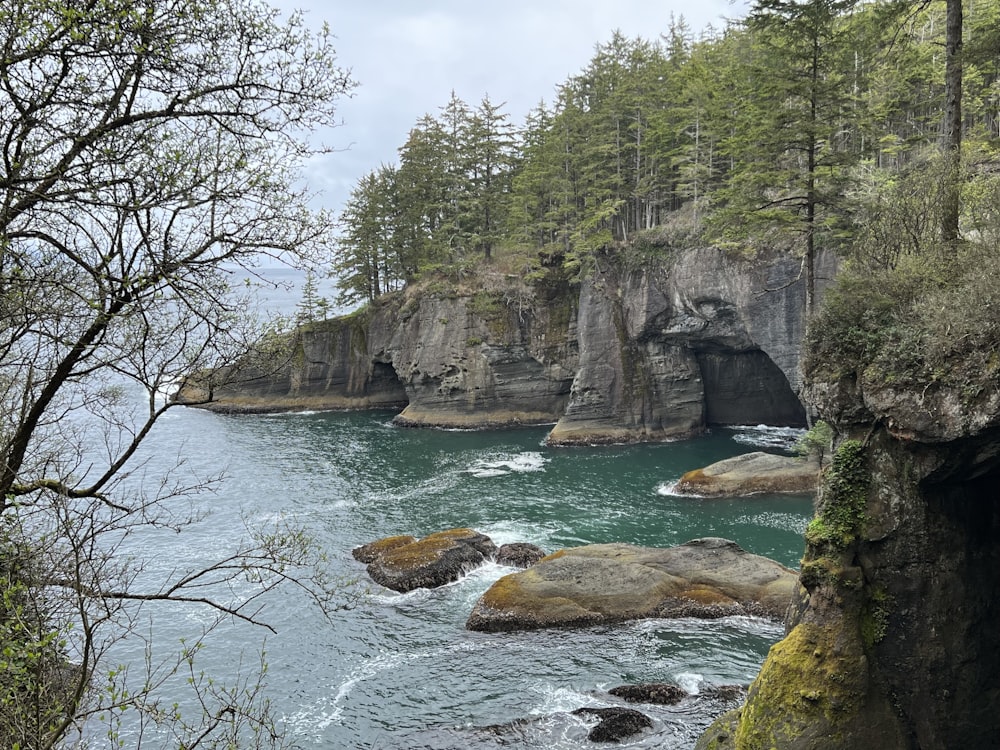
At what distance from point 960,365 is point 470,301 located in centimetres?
4613

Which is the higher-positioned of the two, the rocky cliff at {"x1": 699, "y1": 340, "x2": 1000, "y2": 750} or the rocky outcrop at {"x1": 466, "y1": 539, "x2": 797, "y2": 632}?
the rocky cliff at {"x1": 699, "y1": 340, "x2": 1000, "y2": 750}

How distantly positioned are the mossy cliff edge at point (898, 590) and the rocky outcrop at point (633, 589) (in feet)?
26.4

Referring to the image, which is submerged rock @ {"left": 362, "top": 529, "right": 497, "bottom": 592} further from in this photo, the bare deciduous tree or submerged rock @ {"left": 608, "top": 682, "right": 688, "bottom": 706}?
Result: the bare deciduous tree

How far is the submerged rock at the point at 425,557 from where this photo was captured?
24.2 meters

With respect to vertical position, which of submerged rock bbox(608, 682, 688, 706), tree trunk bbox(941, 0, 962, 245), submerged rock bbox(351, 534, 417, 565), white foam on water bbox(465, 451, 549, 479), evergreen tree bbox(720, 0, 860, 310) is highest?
evergreen tree bbox(720, 0, 860, 310)

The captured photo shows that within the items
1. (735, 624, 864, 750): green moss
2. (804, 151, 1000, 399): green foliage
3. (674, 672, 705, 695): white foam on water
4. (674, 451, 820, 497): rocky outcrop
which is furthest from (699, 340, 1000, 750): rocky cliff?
(674, 451, 820, 497): rocky outcrop

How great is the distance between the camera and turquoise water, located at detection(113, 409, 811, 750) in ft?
53.9

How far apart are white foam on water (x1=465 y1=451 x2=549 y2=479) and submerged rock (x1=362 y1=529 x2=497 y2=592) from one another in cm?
1201

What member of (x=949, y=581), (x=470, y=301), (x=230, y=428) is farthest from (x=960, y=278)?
(x=230, y=428)

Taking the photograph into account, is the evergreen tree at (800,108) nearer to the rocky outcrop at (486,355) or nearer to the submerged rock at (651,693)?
the submerged rock at (651,693)

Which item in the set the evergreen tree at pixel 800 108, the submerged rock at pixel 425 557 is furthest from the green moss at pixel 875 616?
the submerged rock at pixel 425 557

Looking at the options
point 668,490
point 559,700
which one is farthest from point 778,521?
point 559,700

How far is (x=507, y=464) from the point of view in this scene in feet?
137

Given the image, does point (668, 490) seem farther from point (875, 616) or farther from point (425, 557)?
point (875, 616)
